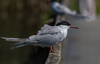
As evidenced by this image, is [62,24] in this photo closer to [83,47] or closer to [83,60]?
[83,60]

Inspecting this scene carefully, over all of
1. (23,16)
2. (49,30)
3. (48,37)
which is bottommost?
(48,37)

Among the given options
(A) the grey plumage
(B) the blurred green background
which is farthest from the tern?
(B) the blurred green background

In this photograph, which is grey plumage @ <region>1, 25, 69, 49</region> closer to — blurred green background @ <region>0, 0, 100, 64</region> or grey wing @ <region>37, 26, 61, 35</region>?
grey wing @ <region>37, 26, 61, 35</region>

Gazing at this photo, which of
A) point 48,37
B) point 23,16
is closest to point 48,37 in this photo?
point 48,37

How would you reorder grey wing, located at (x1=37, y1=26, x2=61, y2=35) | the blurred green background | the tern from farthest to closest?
1. the blurred green background
2. grey wing, located at (x1=37, y1=26, x2=61, y2=35)
3. the tern

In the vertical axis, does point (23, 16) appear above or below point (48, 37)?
above

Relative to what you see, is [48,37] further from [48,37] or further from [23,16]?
[23,16]

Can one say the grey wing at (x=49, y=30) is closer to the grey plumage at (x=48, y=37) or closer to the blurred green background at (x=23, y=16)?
the grey plumage at (x=48, y=37)

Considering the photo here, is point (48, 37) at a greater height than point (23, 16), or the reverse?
point (23, 16)

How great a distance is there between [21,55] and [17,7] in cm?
523

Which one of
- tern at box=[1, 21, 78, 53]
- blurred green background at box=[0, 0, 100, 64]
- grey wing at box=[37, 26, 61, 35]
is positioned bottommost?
tern at box=[1, 21, 78, 53]

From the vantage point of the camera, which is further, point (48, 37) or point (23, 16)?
point (23, 16)

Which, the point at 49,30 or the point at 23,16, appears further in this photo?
the point at 23,16

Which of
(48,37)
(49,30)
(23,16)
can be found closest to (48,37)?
(48,37)
